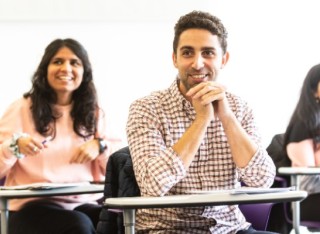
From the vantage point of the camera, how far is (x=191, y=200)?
1455mm

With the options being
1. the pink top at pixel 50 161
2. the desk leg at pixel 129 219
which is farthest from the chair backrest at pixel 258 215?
the pink top at pixel 50 161

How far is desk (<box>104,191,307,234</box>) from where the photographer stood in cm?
144

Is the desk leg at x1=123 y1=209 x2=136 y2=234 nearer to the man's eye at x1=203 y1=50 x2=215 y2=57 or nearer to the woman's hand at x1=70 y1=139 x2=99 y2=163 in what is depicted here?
the man's eye at x1=203 y1=50 x2=215 y2=57

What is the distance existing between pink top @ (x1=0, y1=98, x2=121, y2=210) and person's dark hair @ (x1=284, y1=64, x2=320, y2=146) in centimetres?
106

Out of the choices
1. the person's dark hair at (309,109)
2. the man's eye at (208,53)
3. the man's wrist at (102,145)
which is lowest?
the man's wrist at (102,145)

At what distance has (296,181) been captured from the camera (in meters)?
2.81

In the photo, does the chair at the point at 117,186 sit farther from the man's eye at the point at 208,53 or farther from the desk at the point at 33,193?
the man's eye at the point at 208,53

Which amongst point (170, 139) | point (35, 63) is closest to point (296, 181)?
point (170, 139)

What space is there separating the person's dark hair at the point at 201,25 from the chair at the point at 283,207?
106 centimetres

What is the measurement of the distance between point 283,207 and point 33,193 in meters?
1.29

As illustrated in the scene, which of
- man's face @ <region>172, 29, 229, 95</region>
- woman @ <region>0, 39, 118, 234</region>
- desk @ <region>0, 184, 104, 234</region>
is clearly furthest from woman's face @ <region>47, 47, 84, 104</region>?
man's face @ <region>172, 29, 229, 95</region>

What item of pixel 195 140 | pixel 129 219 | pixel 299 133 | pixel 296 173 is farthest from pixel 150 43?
pixel 129 219

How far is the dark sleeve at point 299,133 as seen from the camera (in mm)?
2953

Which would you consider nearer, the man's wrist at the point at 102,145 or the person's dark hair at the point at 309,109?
the man's wrist at the point at 102,145
